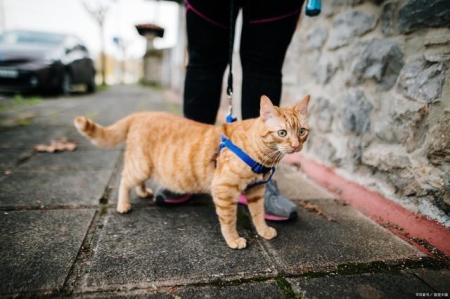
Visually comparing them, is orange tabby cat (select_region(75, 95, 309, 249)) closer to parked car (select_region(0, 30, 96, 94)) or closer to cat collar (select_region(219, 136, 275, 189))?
cat collar (select_region(219, 136, 275, 189))

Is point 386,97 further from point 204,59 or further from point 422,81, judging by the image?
point 204,59

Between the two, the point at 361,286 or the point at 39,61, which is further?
the point at 39,61

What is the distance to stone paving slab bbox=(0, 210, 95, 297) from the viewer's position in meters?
0.99

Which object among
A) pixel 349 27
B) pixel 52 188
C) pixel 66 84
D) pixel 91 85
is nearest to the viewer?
pixel 52 188

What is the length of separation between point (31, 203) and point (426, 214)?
7.07 ft

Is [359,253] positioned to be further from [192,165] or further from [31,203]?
[31,203]

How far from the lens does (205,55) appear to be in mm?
1678

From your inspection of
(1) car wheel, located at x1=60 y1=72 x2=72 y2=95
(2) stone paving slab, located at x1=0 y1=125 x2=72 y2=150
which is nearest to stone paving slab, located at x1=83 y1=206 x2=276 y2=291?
(2) stone paving slab, located at x1=0 y1=125 x2=72 y2=150

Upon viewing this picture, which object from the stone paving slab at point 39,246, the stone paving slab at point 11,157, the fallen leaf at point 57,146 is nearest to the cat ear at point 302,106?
the stone paving slab at point 39,246

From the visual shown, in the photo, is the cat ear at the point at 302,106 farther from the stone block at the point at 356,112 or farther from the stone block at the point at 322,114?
the stone block at the point at 322,114

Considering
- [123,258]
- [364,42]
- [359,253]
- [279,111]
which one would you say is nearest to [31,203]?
[123,258]

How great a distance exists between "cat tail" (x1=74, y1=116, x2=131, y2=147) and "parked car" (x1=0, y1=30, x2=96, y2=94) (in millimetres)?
5658

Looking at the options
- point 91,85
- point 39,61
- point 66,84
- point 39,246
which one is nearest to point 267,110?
point 39,246

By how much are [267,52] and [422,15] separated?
812mm
